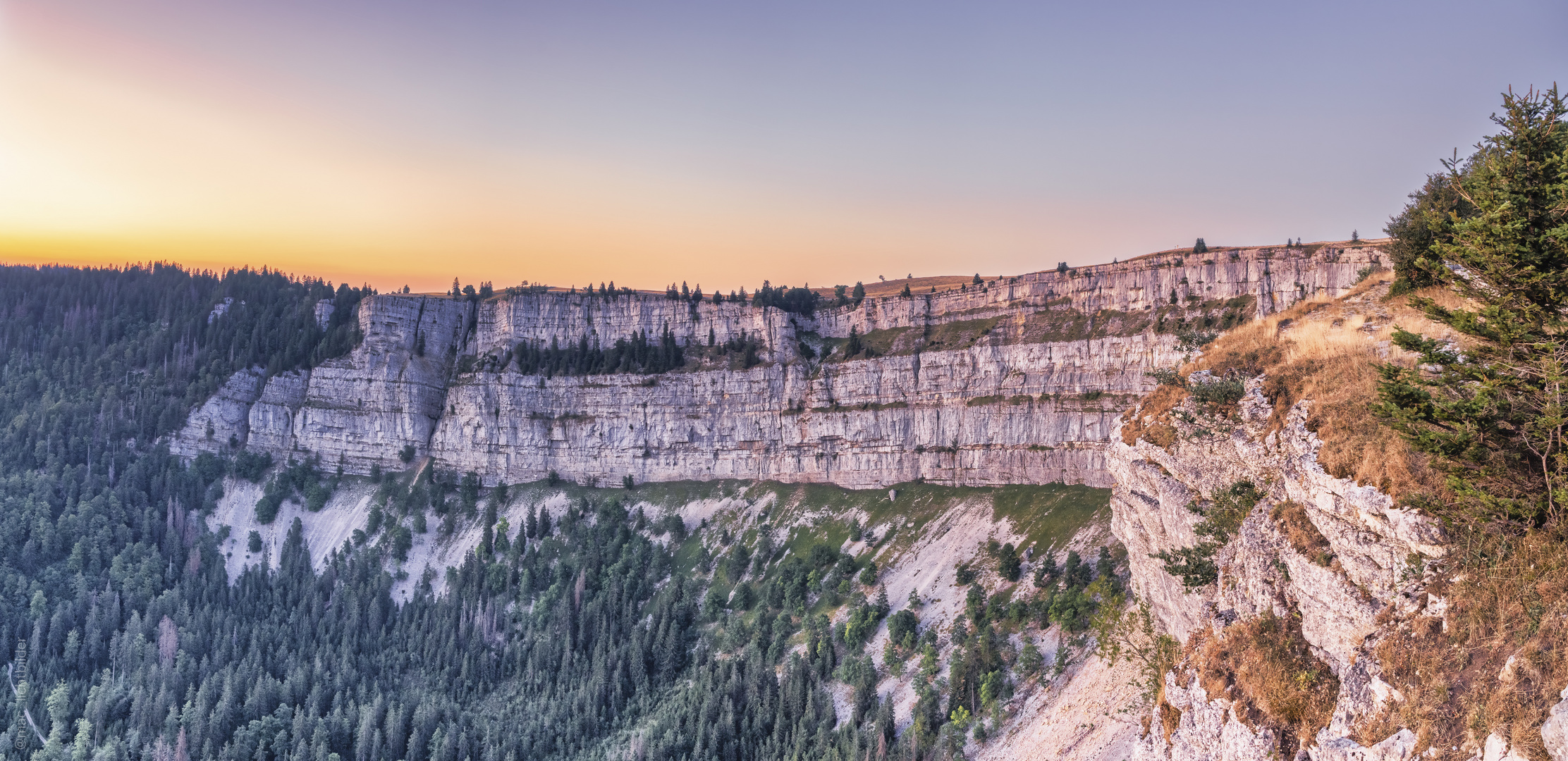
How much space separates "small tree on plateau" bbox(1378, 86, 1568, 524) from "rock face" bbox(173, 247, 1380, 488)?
77315 mm

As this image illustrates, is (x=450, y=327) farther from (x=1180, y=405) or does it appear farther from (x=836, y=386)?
(x=1180, y=405)

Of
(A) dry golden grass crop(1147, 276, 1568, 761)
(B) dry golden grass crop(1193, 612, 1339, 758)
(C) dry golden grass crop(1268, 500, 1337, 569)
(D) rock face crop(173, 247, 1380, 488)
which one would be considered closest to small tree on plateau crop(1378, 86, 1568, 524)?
(A) dry golden grass crop(1147, 276, 1568, 761)

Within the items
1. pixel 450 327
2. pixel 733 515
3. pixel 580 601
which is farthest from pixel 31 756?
pixel 450 327

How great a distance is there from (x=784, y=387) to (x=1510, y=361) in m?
115

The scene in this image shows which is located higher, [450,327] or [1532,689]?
[450,327]

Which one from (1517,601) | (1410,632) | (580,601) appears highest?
(1517,601)

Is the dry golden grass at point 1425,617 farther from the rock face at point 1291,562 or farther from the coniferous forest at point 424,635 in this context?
the coniferous forest at point 424,635

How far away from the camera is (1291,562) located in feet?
85.2

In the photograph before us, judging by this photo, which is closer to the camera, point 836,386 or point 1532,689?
point 1532,689

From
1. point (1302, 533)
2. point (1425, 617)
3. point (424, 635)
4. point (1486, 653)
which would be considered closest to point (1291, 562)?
point (1302, 533)

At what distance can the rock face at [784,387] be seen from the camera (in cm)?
10294

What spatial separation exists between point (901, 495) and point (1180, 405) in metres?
80.0

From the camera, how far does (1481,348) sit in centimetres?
2203

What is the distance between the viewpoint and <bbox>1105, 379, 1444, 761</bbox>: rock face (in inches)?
834
